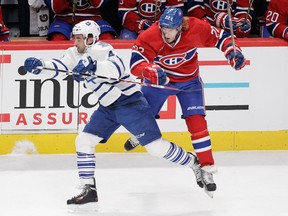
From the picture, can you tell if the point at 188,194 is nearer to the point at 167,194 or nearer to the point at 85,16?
the point at 167,194

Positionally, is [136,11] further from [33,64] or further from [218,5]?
[33,64]

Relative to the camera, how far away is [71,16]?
7.55 metres

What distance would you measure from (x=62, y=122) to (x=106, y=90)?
138cm

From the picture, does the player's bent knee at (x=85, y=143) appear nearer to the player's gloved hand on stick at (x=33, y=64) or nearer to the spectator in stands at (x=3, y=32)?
the player's gloved hand on stick at (x=33, y=64)

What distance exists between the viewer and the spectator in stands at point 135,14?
7.53 m

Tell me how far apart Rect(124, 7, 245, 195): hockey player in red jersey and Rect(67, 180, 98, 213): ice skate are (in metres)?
0.68

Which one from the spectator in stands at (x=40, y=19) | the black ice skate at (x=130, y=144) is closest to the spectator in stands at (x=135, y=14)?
the spectator in stands at (x=40, y=19)

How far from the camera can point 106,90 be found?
573cm

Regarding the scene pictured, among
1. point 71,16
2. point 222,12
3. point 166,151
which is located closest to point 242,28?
point 222,12

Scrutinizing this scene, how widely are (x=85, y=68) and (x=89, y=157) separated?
20.5 inches

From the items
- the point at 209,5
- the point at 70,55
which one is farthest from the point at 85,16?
the point at 70,55

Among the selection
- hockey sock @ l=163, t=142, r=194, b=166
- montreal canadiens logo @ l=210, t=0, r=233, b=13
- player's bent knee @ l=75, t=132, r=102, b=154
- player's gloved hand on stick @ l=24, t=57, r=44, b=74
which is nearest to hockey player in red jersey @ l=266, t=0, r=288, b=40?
montreal canadiens logo @ l=210, t=0, r=233, b=13

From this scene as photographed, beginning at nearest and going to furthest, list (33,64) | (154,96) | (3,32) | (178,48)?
1. (33,64)
2. (178,48)
3. (154,96)
4. (3,32)

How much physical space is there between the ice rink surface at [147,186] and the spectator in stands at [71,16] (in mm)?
944
